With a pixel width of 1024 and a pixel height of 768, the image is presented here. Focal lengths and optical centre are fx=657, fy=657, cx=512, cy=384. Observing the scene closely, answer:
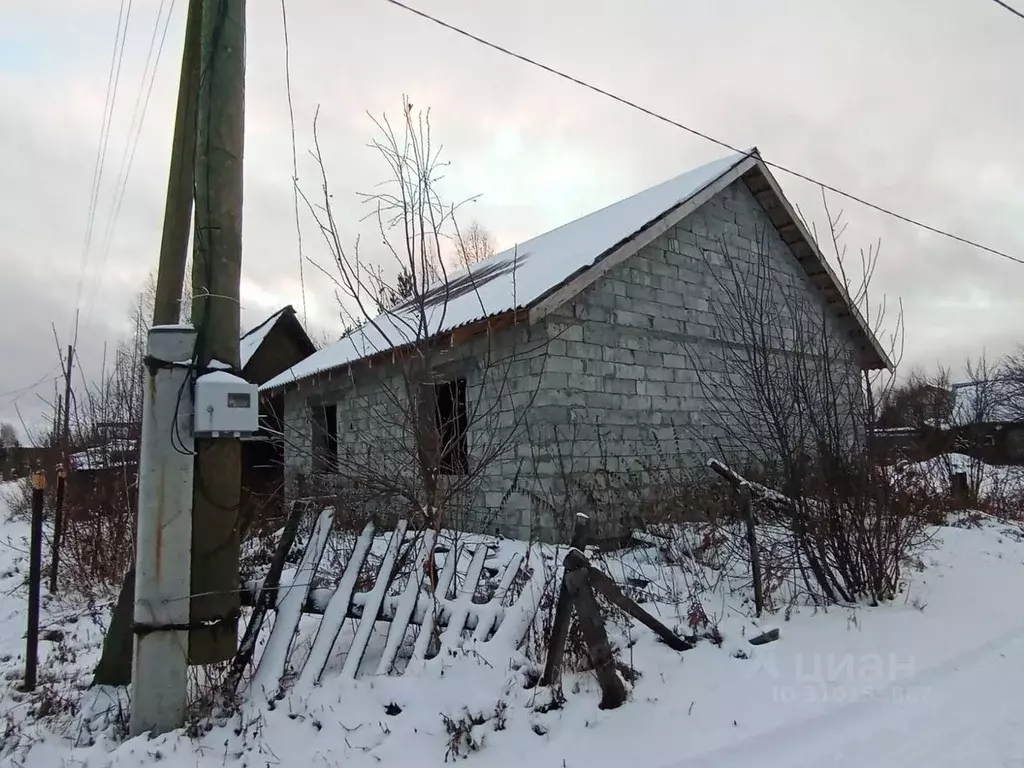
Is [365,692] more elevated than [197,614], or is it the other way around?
[197,614]

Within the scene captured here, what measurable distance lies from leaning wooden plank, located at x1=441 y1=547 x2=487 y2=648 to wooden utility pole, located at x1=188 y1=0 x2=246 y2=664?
Result: 1.24 meters

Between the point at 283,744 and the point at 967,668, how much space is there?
176 inches

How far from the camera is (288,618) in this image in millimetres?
4000

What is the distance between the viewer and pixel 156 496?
3.59 m

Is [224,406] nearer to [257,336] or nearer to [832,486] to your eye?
[832,486]

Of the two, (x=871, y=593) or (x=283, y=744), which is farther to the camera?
(x=871, y=593)

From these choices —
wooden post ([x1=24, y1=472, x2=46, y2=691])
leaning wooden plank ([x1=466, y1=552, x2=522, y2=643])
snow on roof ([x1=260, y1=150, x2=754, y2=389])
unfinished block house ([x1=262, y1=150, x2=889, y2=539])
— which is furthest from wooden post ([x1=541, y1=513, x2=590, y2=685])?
wooden post ([x1=24, y1=472, x2=46, y2=691])

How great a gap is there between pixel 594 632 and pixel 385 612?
4.43 feet

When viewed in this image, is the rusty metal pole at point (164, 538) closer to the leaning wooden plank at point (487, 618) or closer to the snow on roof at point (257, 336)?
the leaning wooden plank at point (487, 618)

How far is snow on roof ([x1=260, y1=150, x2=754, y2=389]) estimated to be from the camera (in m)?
7.72

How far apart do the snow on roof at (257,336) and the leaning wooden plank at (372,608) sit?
14958 millimetres

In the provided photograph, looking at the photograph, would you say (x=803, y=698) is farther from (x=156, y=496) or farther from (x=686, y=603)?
(x=156, y=496)

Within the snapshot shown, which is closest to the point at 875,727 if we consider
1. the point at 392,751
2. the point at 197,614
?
the point at 392,751

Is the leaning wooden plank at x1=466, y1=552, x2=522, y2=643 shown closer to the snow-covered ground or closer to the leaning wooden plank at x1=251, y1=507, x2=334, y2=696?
the snow-covered ground
